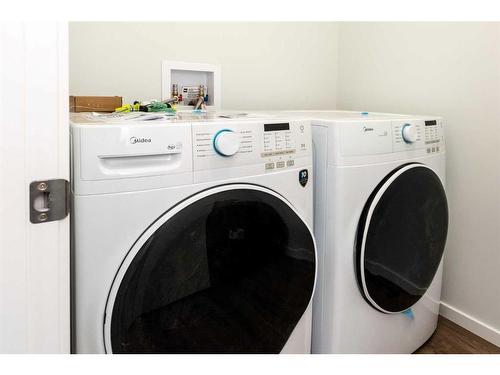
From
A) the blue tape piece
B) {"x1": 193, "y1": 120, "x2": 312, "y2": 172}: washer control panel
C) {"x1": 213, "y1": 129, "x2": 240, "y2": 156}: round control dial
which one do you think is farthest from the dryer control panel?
the blue tape piece

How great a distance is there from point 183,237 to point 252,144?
0.29 meters

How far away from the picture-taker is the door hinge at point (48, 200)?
2.14ft

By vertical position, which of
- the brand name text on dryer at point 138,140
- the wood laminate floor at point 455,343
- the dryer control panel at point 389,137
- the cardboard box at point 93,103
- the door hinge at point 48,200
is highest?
the cardboard box at point 93,103

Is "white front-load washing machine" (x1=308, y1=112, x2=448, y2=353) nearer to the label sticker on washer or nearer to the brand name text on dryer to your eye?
the label sticker on washer

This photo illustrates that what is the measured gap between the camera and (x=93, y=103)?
1.28 m

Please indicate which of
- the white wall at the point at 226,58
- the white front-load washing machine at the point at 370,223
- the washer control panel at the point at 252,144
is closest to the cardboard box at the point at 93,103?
the white wall at the point at 226,58

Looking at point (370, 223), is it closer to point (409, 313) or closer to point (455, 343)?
point (409, 313)

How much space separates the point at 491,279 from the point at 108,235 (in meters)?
1.44

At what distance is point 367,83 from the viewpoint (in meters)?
1.96

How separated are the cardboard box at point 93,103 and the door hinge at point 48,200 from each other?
2.17ft

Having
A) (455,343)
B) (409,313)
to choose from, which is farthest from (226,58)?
(455,343)

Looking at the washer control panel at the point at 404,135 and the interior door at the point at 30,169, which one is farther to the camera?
the washer control panel at the point at 404,135

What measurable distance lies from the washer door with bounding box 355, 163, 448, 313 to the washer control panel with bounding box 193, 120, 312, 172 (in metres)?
0.29

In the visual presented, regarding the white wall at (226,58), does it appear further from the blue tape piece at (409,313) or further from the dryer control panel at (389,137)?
the blue tape piece at (409,313)
